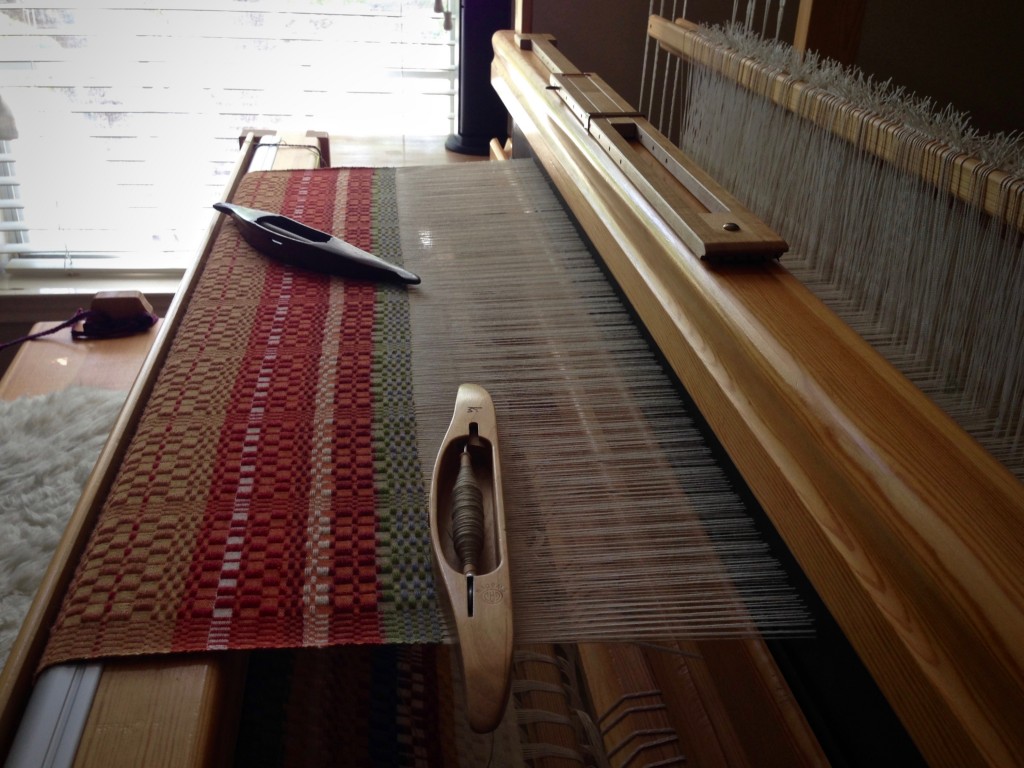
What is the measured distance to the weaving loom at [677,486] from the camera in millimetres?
402

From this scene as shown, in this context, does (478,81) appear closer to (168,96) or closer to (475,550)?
(168,96)

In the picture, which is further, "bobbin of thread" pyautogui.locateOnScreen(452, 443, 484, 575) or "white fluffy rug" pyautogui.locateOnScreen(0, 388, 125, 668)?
"white fluffy rug" pyautogui.locateOnScreen(0, 388, 125, 668)

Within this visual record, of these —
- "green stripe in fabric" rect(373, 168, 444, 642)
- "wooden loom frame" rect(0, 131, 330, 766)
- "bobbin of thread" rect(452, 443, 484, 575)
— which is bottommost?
"wooden loom frame" rect(0, 131, 330, 766)

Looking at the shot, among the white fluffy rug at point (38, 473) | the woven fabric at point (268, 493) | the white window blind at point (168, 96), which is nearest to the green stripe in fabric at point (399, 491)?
the woven fabric at point (268, 493)

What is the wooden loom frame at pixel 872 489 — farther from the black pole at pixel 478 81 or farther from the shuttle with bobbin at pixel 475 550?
the black pole at pixel 478 81

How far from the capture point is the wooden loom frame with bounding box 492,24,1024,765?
0.38 m

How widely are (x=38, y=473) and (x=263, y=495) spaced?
0.92m

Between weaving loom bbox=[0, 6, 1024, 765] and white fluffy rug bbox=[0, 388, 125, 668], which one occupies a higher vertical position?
weaving loom bbox=[0, 6, 1024, 765]

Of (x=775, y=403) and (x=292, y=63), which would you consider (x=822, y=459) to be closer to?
(x=775, y=403)

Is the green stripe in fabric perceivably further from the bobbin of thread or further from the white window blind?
the white window blind

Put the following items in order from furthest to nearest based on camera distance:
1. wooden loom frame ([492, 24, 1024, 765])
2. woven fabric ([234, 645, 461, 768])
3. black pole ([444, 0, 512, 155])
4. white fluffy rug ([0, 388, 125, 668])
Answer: black pole ([444, 0, 512, 155]) < white fluffy rug ([0, 388, 125, 668]) < woven fabric ([234, 645, 461, 768]) < wooden loom frame ([492, 24, 1024, 765])

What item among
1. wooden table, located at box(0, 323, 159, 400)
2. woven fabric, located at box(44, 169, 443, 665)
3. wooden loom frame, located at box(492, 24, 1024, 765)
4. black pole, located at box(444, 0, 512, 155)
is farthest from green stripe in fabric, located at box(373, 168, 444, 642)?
black pole, located at box(444, 0, 512, 155)

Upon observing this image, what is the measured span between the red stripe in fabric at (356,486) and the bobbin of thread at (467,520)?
58 mm

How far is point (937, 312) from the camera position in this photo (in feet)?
2.46
